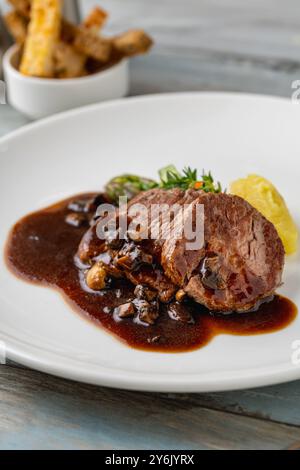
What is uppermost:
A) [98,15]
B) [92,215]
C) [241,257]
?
[98,15]

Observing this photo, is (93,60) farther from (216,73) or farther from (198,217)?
(198,217)

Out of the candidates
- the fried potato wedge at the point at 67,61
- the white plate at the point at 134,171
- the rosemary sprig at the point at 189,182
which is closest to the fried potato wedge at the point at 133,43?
the fried potato wedge at the point at 67,61

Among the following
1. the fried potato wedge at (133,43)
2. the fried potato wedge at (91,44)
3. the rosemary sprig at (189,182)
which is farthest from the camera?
the fried potato wedge at (133,43)

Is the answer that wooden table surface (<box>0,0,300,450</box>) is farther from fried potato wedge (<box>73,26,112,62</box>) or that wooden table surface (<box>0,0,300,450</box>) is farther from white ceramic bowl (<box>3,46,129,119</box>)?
fried potato wedge (<box>73,26,112,62</box>)

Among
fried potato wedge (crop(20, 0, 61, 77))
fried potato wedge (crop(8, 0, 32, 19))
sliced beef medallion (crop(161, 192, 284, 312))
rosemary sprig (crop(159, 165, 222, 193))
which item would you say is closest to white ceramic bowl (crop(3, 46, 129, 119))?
fried potato wedge (crop(20, 0, 61, 77))

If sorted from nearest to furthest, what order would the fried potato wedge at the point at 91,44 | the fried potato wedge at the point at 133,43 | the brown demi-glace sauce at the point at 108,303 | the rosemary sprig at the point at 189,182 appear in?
the brown demi-glace sauce at the point at 108,303
the rosemary sprig at the point at 189,182
the fried potato wedge at the point at 91,44
the fried potato wedge at the point at 133,43

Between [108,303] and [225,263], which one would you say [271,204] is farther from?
[108,303]

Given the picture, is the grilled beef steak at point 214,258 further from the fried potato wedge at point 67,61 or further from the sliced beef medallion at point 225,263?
the fried potato wedge at point 67,61

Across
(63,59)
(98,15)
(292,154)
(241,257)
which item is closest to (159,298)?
(241,257)
